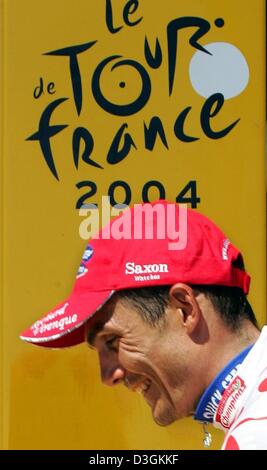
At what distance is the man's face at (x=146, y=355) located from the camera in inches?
63.4

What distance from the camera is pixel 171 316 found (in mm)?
1610

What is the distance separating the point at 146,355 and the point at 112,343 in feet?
0.28

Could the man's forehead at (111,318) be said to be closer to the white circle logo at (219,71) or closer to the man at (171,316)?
the man at (171,316)

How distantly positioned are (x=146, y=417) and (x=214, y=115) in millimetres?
937

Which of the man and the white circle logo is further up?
the white circle logo

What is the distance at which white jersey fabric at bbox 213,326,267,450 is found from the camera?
1302 millimetres

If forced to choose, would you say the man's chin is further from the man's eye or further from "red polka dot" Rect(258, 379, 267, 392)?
"red polka dot" Rect(258, 379, 267, 392)

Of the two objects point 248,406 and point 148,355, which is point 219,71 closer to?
point 148,355

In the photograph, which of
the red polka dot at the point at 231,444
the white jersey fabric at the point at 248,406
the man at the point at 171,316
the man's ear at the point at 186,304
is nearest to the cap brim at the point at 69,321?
the man at the point at 171,316

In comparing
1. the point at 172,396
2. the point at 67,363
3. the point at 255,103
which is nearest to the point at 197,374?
the point at 172,396

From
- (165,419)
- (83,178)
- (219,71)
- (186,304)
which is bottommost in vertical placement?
(165,419)

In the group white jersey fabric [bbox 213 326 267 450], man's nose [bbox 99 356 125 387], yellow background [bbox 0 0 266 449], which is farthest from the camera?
yellow background [bbox 0 0 266 449]

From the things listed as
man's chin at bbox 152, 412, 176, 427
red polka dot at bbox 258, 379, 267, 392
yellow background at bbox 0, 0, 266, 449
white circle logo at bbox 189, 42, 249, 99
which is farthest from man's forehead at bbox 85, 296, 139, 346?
white circle logo at bbox 189, 42, 249, 99

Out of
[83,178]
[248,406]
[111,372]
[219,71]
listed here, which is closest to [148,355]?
[111,372]
